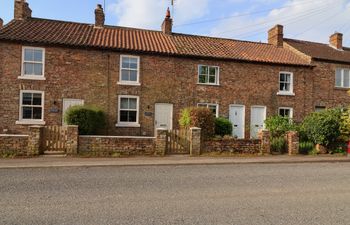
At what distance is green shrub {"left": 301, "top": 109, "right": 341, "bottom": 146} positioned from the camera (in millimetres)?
17094

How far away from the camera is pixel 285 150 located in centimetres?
1702

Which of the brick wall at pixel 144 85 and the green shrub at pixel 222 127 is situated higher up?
the brick wall at pixel 144 85

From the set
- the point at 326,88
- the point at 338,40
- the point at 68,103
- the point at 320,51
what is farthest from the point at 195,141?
the point at 338,40

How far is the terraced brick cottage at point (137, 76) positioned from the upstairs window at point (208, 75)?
7 cm

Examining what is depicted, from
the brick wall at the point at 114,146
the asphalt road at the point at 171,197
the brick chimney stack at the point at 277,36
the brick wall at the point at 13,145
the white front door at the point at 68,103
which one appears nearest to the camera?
the asphalt road at the point at 171,197

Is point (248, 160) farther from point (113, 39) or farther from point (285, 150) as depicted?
point (113, 39)

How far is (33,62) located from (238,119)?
13.5m

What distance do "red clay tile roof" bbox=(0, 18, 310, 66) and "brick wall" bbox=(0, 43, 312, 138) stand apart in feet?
1.63

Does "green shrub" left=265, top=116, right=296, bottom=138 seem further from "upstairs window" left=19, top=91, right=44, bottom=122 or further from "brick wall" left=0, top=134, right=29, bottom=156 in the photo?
"upstairs window" left=19, top=91, right=44, bottom=122

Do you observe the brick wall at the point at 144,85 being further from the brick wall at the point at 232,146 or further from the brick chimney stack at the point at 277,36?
the brick wall at the point at 232,146

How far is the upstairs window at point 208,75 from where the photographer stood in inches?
853

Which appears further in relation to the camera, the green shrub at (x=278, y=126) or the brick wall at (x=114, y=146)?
the green shrub at (x=278, y=126)

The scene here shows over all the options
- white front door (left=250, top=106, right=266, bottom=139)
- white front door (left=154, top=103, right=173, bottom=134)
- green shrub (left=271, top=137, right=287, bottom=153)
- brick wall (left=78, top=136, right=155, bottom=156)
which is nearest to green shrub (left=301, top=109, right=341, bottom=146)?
green shrub (left=271, top=137, right=287, bottom=153)

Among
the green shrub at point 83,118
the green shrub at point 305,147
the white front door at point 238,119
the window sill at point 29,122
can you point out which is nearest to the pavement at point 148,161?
the green shrub at point 305,147
